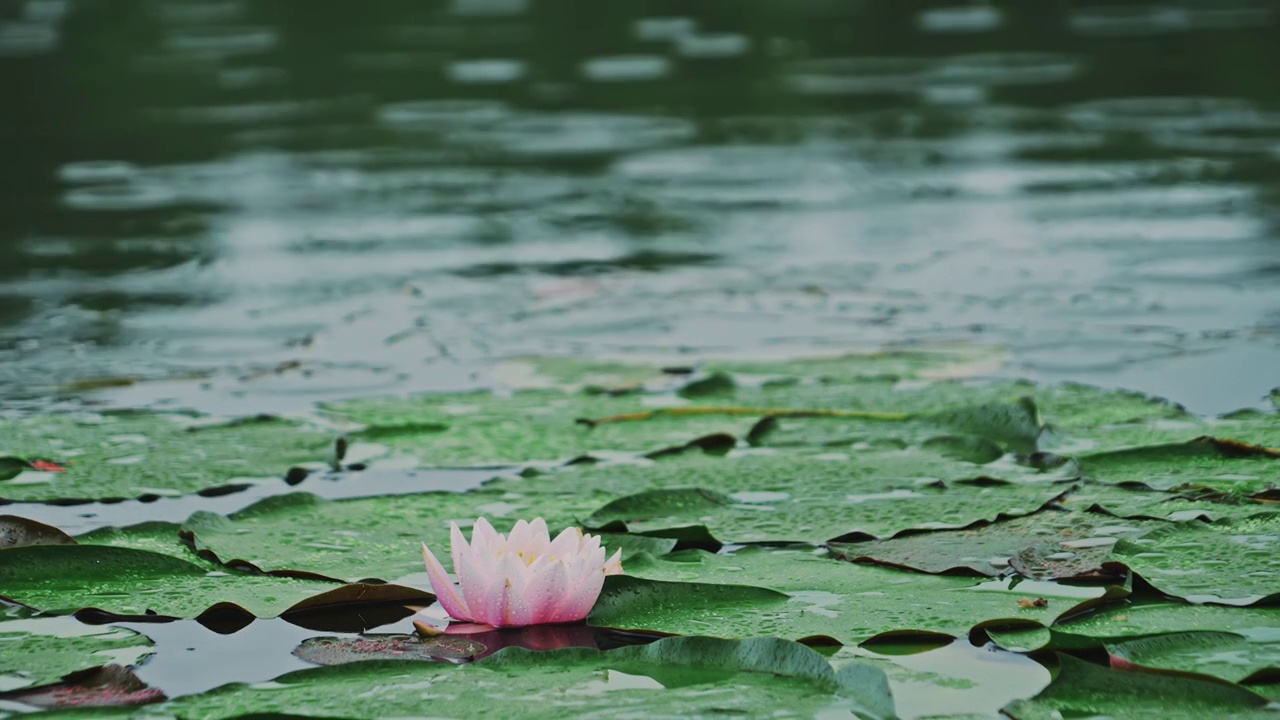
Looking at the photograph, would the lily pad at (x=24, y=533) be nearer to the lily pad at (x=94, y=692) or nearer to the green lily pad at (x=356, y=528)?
the green lily pad at (x=356, y=528)

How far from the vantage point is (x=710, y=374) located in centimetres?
367

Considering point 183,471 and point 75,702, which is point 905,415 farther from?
point 75,702

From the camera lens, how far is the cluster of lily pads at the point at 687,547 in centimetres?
184

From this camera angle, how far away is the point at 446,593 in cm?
A: 205

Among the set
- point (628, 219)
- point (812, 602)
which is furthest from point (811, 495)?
point (628, 219)

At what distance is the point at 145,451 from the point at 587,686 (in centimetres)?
152

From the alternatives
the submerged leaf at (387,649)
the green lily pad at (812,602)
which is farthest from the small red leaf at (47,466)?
the green lily pad at (812,602)

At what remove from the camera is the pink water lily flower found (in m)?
2.04

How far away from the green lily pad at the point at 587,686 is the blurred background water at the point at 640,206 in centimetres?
176

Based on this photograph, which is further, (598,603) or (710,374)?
(710,374)

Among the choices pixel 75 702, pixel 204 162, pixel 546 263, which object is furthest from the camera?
pixel 204 162

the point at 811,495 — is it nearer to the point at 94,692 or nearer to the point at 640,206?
the point at 94,692

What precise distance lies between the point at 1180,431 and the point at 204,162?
238 inches

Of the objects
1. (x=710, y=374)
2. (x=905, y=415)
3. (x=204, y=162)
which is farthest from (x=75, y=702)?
(x=204, y=162)
